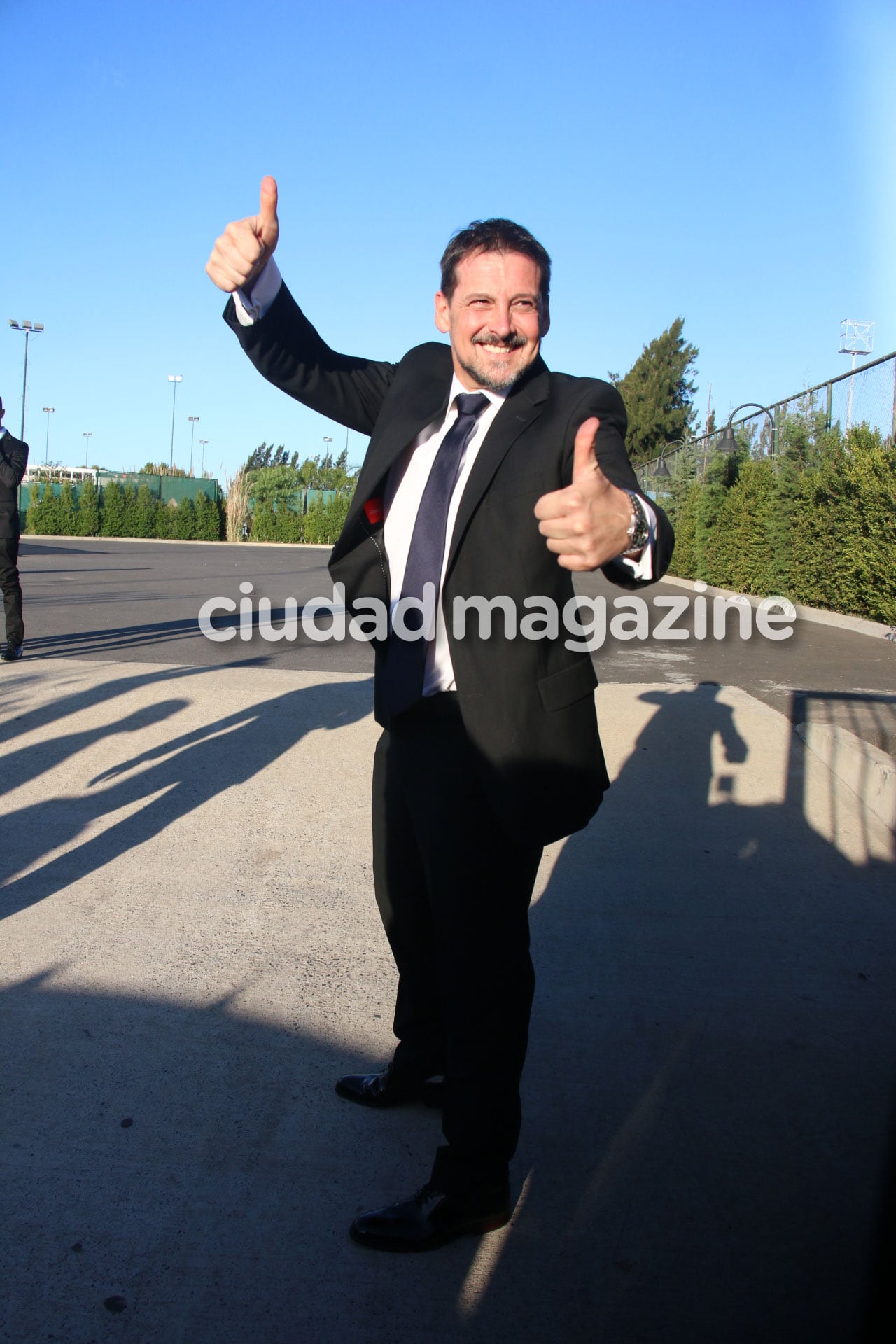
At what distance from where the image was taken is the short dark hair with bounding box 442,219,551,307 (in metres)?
2.04

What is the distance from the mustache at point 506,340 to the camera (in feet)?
6.68

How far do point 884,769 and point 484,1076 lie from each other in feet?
12.2

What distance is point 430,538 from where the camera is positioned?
6.84 ft

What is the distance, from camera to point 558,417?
1999mm

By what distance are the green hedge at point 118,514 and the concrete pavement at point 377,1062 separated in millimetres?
40289

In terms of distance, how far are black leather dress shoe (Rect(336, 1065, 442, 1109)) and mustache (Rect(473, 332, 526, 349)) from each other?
174 cm

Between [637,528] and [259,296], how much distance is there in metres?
1.01

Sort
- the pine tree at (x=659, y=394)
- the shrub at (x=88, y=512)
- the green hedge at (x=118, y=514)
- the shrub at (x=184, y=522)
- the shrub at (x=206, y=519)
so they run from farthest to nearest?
1. the pine tree at (x=659, y=394)
2. the shrub at (x=206, y=519)
3. the shrub at (x=184, y=522)
4. the shrub at (x=88, y=512)
5. the green hedge at (x=118, y=514)

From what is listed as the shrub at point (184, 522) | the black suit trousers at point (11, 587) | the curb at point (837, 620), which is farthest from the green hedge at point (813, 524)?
the shrub at point (184, 522)

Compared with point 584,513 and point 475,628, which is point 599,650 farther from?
point 584,513

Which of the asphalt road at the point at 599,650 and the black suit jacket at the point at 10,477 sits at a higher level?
the black suit jacket at the point at 10,477

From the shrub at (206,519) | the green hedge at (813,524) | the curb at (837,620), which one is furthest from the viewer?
the shrub at (206,519)

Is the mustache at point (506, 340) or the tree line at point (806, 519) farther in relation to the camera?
the tree line at point (806, 519)

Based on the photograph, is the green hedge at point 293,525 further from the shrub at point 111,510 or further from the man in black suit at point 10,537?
the man in black suit at point 10,537
